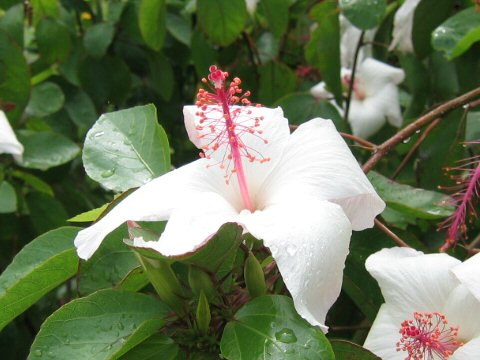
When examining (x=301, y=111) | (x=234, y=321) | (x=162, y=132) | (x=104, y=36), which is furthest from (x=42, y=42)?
(x=234, y=321)

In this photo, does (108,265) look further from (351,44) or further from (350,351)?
(351,44)

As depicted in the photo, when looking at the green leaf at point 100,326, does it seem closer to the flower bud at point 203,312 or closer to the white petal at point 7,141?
the flower bud at point 203,312

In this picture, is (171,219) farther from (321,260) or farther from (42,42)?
(42,42)

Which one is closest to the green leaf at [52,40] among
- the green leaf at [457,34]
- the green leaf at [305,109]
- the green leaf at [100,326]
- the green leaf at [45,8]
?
the green leaf at [45,8]

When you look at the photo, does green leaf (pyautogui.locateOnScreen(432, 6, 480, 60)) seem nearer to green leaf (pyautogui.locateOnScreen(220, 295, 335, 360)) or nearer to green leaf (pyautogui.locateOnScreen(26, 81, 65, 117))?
green leaf (pyautogui.locateOnScreen(220, 295, 335, 360))

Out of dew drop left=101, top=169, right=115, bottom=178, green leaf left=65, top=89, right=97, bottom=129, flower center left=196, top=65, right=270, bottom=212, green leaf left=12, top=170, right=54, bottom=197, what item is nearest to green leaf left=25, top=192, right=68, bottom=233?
green leaf left=12, top=170, right=54, bottom=197

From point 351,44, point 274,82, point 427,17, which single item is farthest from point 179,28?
point 427,17
